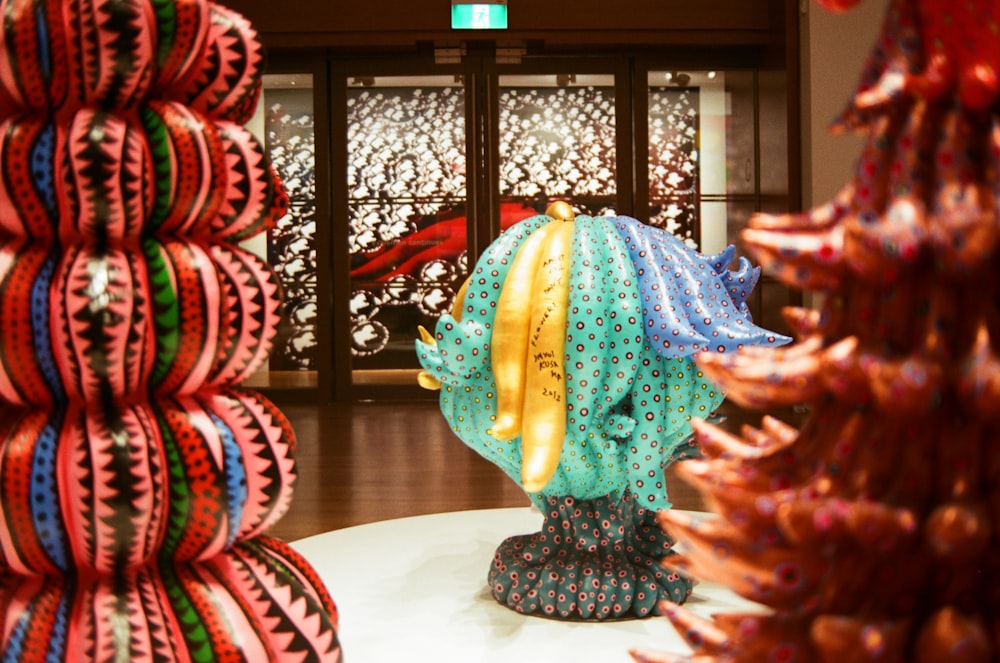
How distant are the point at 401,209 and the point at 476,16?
1.27 metres

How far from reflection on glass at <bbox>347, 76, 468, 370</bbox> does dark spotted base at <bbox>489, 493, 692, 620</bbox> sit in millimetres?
4701

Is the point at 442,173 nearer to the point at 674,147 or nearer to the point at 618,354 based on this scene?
the point at 674,147

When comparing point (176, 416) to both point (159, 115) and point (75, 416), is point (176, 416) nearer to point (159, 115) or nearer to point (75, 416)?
point (75, 416)

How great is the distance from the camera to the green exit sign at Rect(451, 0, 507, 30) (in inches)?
225

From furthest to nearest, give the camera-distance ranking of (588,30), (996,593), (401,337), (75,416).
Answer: (401,337) < (588,30) < (75,416) < (996,593)

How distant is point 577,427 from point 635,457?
10 cm

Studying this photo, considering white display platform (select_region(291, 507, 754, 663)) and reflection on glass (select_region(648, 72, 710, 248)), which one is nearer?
white display platform (select_region(291, 507, 754, 663))

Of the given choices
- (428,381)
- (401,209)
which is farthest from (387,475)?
(401,209)

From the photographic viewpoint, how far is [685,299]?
1433 millimetres

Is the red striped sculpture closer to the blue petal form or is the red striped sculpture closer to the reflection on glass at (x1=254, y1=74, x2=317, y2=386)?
the blue petal form

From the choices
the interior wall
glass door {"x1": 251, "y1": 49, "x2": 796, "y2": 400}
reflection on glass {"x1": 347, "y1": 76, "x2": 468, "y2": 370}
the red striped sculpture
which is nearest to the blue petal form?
the red striped sculpture

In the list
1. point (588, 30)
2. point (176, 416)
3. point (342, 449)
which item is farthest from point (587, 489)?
point (588, 30)

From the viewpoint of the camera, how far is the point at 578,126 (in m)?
6.14

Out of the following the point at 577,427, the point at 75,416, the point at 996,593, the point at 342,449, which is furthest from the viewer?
the point at 342,449
